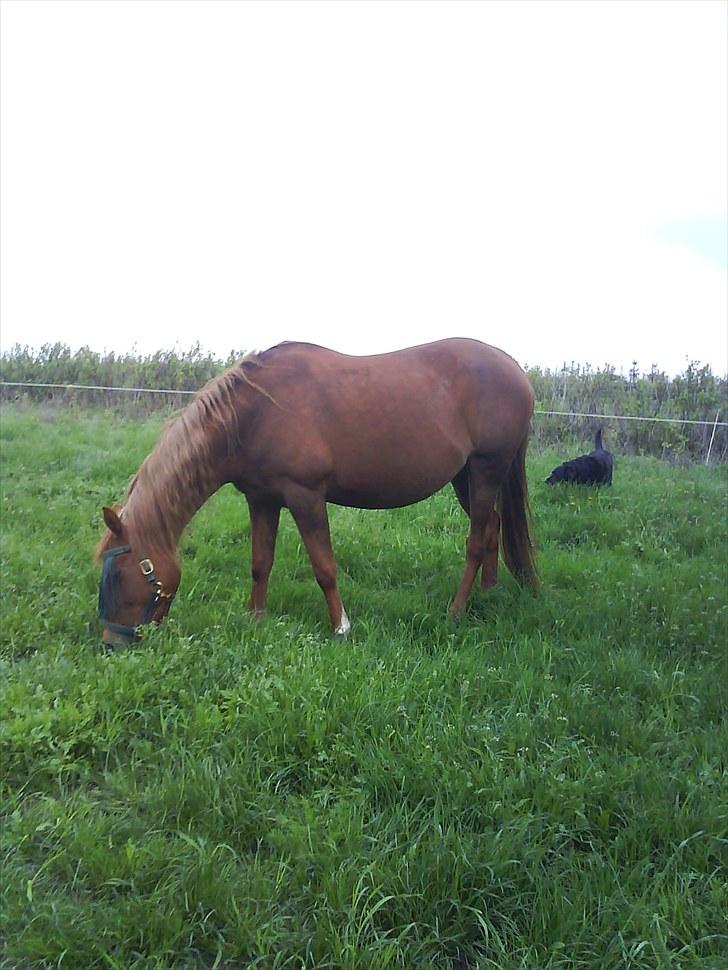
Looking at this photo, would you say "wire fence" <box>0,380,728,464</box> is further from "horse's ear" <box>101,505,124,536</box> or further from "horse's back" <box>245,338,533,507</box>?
"horse's ear" <box>101,505,124,536</box>

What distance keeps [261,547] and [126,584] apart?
87 centimetres

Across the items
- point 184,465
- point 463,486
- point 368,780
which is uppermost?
point 184,465

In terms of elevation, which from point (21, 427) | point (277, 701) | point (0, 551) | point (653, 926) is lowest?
point (653, 926)

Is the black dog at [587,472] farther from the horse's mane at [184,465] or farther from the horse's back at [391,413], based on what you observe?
the horse's mane at [184,465]

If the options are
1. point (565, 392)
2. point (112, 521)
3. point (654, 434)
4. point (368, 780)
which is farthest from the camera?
point (565, 392)

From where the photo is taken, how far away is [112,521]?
11.2ft

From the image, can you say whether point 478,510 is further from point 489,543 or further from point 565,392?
point 565,392

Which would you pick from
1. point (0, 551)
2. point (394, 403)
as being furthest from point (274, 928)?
point (0, 551)

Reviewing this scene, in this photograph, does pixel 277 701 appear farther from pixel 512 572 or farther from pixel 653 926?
pixel 512 572

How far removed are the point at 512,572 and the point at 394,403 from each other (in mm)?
1497

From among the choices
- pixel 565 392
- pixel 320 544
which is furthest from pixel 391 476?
pixel 565 392

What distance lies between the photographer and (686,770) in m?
2.61

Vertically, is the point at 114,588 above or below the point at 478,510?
below

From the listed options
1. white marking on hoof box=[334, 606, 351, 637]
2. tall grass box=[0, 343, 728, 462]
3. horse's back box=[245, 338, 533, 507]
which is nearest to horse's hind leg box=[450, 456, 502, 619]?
horse's back box=[245, 338, 533, 507]
